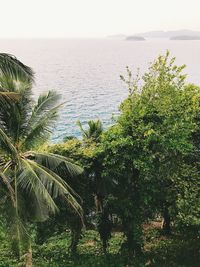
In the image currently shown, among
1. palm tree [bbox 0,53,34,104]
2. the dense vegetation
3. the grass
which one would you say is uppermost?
palm tree [bbox 0,53,34,104]

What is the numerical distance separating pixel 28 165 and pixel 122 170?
5.81 m

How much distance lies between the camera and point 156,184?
19797mm

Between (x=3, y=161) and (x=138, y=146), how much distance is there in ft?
19.7

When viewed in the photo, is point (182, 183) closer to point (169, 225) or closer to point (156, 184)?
point (156, 184)

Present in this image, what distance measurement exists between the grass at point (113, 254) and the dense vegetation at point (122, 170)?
56 millimetres

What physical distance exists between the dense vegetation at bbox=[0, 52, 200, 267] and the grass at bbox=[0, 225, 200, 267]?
0.06 m

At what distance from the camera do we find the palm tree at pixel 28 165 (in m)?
15.0

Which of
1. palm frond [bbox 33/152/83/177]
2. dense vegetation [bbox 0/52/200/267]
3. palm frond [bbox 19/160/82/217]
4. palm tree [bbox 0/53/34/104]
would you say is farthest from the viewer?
palm frond [bbox 33/152/83/177]

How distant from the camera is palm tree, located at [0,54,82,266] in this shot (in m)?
15.0

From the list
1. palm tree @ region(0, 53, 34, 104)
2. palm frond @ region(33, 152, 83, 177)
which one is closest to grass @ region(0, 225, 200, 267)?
palm frond @ region(33, 152, 83, 177)

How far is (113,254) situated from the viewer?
70.5 ft

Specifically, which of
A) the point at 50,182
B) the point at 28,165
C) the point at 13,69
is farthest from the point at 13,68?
the point at 50,182

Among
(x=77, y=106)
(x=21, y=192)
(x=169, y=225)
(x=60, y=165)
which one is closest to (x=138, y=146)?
(x=60, y=165)

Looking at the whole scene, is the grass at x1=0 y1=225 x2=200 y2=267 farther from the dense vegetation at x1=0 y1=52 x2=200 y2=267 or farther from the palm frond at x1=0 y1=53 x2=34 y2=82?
the palm frond at x1=0 y1=53 x2=34 y2=82
